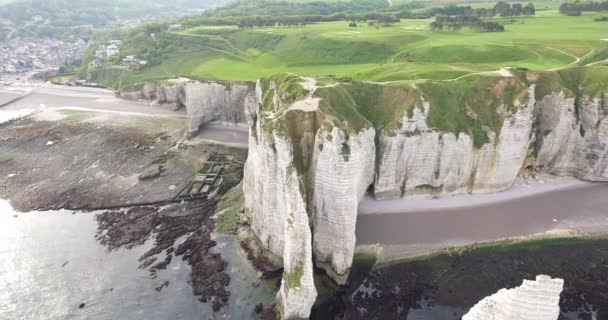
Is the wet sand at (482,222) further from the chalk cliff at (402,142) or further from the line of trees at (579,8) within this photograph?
the line of trees at (579,8)

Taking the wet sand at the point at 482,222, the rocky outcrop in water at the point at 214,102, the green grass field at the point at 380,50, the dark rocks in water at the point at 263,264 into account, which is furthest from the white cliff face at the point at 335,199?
the rocky outcrop in water at the point at 214,102

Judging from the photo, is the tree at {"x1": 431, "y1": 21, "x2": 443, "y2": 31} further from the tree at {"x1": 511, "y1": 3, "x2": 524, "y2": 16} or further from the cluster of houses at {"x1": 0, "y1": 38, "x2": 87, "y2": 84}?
the cluster of houses at {"x1": 0, "y1": 38, "x2": 87, "y2": 84}

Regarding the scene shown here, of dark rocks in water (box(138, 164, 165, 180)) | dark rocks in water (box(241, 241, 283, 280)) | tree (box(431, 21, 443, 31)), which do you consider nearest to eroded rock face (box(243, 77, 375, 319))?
dark rocks in water (box(241, 241, 283, 280))

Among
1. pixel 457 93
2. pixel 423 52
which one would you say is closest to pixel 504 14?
pixel 423 52

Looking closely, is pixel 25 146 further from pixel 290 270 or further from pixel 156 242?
pixel 290 270

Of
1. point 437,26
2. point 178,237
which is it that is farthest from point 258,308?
point 437,26
